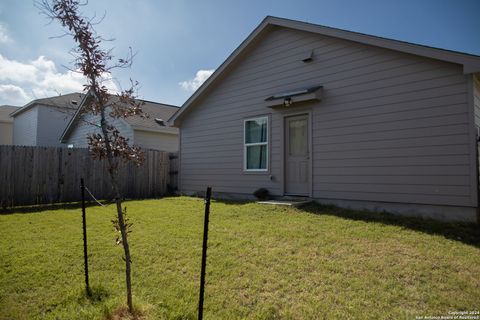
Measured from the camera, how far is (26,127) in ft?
72.4

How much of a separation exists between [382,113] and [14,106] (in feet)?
114

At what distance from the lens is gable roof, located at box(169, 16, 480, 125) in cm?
581

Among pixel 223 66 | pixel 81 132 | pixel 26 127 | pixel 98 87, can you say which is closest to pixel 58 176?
pixel 223 66

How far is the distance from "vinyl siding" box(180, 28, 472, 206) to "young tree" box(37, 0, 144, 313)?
5.89 metres

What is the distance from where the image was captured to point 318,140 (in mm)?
8188

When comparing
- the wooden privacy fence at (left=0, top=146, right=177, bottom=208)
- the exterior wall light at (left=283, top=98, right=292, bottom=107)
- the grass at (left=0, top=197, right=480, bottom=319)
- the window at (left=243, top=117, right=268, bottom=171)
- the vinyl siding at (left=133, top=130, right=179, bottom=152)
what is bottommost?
the grass at (left=0, top=197, right=480, bottom=319)

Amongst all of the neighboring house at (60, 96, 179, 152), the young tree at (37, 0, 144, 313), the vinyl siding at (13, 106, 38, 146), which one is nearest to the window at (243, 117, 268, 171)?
the neighboring house at (60, 96, 179, 152)

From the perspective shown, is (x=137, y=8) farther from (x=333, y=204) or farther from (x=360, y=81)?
(x=333, y=204)

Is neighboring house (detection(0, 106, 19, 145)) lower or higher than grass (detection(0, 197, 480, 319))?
higher

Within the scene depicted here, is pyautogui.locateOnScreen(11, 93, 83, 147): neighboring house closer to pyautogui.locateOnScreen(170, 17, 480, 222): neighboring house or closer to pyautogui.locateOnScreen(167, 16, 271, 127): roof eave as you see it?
pyautogui.locateOnScreen(167, 16, 271, 127): roof eave

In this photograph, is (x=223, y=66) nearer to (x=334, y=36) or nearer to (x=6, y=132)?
(x=334, y=36)

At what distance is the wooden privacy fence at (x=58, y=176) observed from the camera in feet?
30.2

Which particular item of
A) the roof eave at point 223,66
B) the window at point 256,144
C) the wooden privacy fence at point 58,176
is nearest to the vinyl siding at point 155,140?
the wooden privacy fence at point 58,176

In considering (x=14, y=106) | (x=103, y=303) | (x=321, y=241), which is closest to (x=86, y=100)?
(x=103, y=303)
